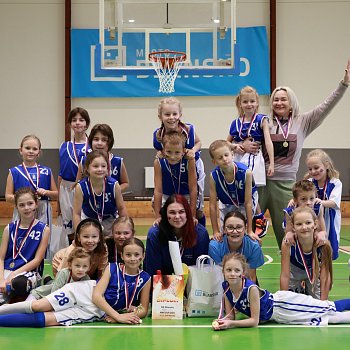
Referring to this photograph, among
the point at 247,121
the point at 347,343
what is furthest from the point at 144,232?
the point at 347,343

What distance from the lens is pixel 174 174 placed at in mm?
5742

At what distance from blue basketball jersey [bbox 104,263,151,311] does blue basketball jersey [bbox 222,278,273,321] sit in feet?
2.17

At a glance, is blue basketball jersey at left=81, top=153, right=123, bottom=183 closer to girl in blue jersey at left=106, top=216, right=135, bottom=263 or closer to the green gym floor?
girl in blue jersey at left=106, top=216, right=135, bottom=263

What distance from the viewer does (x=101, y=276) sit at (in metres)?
5.00

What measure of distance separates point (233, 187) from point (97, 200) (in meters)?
1.20

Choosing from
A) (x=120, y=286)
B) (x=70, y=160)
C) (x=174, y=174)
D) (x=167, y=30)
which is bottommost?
(x=120, y=286)

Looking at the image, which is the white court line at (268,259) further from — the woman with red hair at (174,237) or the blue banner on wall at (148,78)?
Result: the blue banner on wall at (148,78)

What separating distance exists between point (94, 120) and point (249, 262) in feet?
31.8

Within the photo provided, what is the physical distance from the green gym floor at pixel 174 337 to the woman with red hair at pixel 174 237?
617mm

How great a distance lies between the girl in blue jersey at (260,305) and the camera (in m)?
4.55

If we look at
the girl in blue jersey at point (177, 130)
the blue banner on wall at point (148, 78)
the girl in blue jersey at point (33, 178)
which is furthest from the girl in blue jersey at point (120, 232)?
the blue banner on wall at point (148, 78)

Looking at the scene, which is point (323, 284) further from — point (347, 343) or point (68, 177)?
point (68, 177)

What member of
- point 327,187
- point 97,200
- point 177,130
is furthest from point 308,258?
point 97,200

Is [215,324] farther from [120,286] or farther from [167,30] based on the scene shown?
[167,30]
